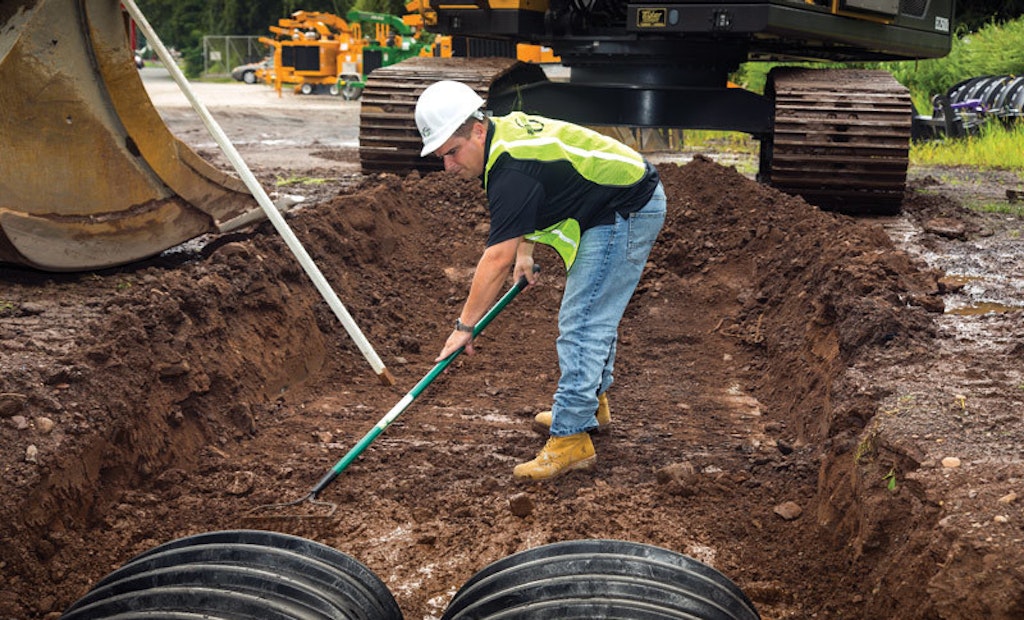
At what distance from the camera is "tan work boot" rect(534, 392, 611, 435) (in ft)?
18.6

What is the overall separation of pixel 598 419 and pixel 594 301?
0.90 m

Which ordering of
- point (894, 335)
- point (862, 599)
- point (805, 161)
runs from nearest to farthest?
point (862, 599) → point (894, 335) → point (805, 161)

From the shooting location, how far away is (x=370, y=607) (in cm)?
338

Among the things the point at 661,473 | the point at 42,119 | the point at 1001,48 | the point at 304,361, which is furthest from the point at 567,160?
the point at 1001,48

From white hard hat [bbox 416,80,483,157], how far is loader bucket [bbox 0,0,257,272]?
259cm

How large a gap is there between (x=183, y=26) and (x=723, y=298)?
56.6m

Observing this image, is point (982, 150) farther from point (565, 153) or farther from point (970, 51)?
point (565, 153)

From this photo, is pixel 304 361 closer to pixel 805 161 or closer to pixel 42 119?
pixel 42 119

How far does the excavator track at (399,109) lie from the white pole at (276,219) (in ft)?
12.2

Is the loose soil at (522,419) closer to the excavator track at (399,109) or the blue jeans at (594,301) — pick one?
the blue jeans at (594,301)

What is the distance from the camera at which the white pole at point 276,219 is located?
583cm

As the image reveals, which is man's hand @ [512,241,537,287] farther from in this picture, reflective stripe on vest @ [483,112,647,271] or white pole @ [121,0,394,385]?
white pole @ [121,0,394,385]

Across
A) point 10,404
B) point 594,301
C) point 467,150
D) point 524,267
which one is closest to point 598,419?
point 594,301

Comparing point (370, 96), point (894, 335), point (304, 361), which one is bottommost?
point (304, 361)
